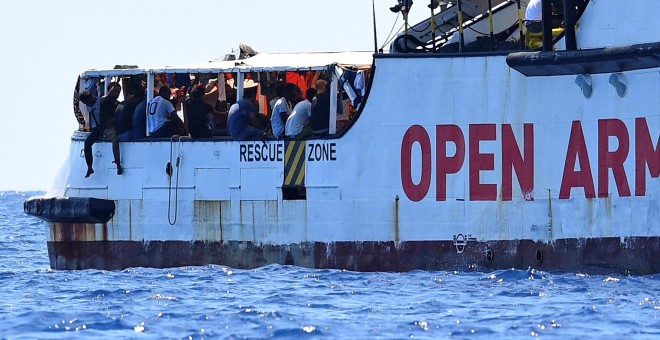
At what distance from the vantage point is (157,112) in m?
23.9

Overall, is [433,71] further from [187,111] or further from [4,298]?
[4,298]

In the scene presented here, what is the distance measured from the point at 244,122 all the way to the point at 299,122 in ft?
3.16

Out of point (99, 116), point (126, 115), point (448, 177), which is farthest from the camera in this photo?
point (99, 116)

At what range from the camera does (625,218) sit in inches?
797

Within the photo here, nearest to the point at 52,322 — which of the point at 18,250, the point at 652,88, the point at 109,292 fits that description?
the point at 109,292

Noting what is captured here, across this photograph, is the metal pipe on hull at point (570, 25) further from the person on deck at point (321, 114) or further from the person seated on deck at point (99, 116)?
the person seated on deck at point (99, 116)

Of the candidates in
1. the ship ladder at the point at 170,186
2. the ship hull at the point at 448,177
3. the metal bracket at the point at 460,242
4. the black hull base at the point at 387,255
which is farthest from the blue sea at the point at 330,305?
the ship ladder at the point at 170,186

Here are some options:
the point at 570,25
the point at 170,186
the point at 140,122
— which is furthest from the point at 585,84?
the point at 140,122

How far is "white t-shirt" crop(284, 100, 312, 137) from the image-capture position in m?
22.7

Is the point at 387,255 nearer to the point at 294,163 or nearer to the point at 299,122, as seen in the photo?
the point at 294,163

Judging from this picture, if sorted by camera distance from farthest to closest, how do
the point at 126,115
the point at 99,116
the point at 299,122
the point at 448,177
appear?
the point at 99,116 < the point at 126,115 < the point at 299,122 < the point at 448,177

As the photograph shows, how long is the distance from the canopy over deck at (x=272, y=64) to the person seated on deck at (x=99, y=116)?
0.39 m

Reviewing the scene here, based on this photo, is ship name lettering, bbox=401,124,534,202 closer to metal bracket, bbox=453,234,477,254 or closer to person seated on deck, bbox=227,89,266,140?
metal bracket, bbox=453,234,477,254

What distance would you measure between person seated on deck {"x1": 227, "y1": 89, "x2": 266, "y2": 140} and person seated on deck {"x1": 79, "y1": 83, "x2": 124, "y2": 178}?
2.23 meters
